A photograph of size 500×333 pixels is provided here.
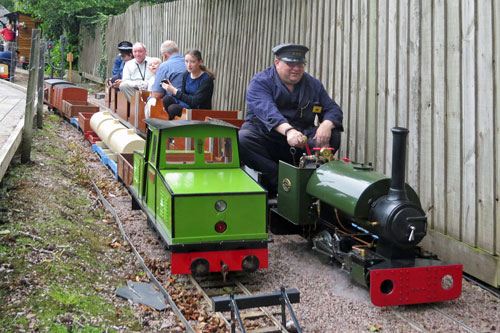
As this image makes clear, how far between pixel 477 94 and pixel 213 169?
8.81ft

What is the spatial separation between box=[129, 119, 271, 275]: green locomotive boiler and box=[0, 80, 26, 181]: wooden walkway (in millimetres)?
1840

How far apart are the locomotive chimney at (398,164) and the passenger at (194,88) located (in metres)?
4.57

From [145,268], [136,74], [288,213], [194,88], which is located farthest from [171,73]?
[145,268]

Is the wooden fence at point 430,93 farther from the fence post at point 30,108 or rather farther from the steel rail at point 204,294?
the fence post at point 30,108

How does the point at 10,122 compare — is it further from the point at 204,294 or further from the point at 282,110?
the point at 204,294

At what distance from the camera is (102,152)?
35.6ft

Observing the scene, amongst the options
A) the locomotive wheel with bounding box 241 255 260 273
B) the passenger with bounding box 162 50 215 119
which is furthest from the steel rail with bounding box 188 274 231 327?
the passenger with bounding box 162 50 215 119

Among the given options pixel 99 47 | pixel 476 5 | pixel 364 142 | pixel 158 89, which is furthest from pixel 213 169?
pixel 99 47

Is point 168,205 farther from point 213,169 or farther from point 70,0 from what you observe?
point 70,0

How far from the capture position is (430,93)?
19.0ft

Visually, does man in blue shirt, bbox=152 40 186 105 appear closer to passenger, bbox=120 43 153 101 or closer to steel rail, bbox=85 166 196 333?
steel rail, bbox=85 166 196 333

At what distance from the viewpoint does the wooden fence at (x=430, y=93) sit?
5.12 m

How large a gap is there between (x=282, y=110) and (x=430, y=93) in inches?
67.6

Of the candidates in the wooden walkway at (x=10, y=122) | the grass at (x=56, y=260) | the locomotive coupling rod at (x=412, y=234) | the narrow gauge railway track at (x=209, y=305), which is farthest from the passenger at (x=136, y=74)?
the locomotive coupling rod at (x=412, y=234)
